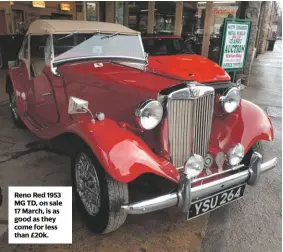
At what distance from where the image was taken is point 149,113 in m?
2.17

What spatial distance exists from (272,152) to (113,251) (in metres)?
2.93

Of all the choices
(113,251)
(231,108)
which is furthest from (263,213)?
(113,251)

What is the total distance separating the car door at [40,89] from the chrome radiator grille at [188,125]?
1655mm

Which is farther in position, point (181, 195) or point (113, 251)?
point (113, 251)

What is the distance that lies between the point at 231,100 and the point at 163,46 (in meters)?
4.71

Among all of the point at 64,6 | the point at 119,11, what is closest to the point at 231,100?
the point at 119,11

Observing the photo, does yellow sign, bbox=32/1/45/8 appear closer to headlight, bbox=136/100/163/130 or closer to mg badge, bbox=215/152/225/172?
headlight, bbox=136/100/163/130

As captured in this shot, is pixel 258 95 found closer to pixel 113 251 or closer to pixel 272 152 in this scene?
pixel 272 152

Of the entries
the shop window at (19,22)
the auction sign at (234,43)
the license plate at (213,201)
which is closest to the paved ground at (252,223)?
the license plate at (213,201)

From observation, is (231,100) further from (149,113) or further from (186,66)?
(186,66)

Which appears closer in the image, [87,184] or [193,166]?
[193,166]

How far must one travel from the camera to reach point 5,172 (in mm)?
3225

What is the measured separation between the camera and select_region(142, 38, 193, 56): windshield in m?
6.82

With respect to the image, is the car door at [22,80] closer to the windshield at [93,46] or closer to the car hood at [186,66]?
the windshield at [93,46]
